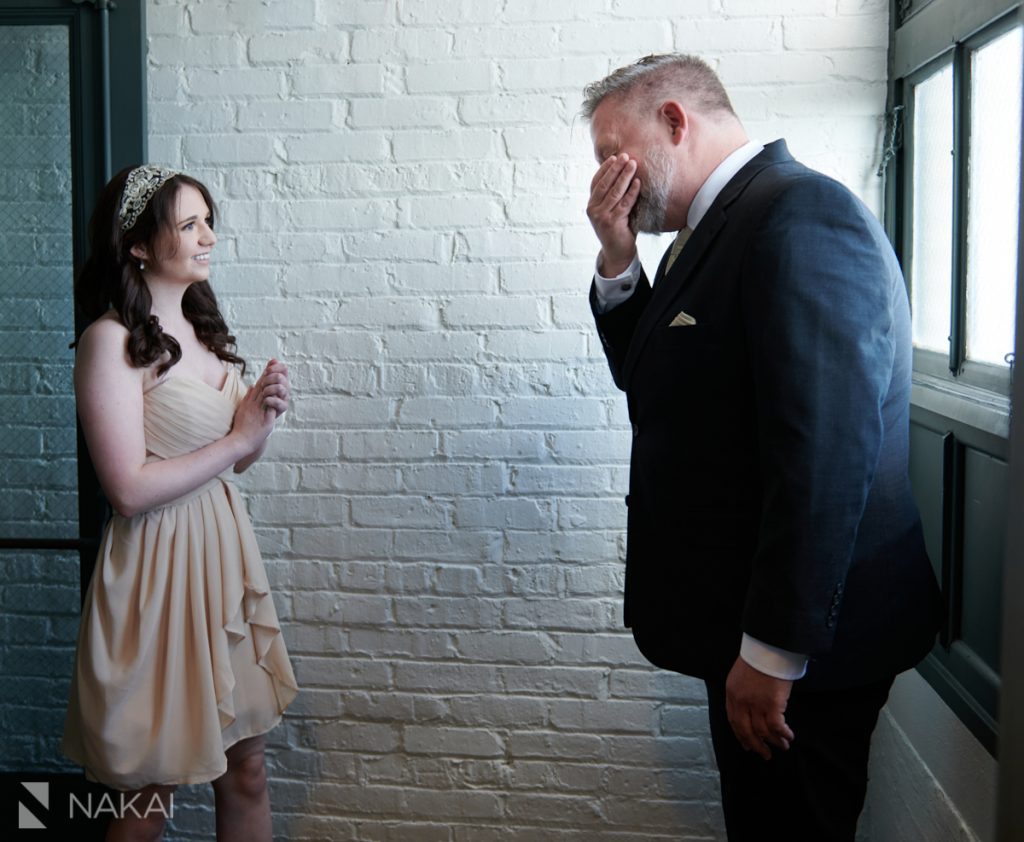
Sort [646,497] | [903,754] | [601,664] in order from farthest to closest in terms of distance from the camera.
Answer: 1. [601,664]
2. [903,754]
3. [646,497]

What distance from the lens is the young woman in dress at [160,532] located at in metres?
1.89

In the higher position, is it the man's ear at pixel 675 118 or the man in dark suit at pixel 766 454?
the man's ear at pixel 675 118

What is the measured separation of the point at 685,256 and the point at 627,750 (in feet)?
4.48

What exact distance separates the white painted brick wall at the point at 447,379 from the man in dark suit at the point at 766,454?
65 cm

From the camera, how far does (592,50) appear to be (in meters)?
2.30

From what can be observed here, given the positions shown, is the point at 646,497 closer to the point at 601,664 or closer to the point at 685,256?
the point at 685,256

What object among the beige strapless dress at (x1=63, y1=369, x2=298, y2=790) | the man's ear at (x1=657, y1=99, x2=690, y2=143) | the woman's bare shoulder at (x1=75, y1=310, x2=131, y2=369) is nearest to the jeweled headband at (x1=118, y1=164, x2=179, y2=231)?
the woman's bare shoulder at (x1=75, y1=310, x2=131, y2=369)

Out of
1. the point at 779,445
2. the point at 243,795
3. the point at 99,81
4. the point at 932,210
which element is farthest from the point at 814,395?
the point at 99,81

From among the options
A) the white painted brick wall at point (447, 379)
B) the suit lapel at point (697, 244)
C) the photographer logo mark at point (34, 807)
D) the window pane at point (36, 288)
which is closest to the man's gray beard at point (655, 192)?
the suit lapel at point (697, 244)

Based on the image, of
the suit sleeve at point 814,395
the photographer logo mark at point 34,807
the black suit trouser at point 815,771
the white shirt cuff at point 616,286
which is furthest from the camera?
the photographer logo mark at point 34,807

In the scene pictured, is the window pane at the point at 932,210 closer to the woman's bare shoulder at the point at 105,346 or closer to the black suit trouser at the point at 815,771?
the black suit trouser at the point at 815,771

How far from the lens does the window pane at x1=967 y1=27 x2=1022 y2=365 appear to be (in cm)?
165

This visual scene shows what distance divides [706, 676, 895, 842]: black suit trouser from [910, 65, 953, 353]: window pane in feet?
2.72

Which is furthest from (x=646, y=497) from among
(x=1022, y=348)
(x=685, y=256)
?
(x=1022, y=348)
